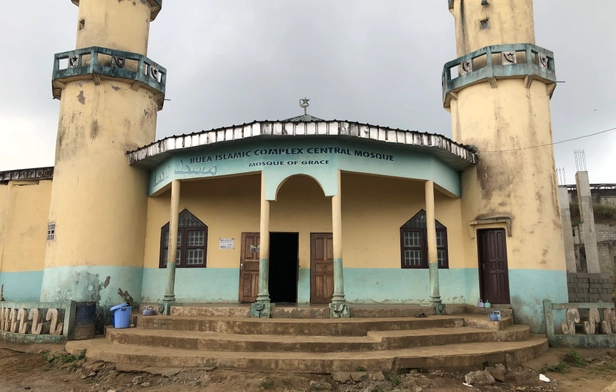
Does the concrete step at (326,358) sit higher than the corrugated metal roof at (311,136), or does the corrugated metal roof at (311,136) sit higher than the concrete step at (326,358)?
the corrugated metal roof at (311,136)

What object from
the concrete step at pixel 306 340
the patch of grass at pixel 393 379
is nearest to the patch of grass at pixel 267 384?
the concrete step at pixel 306 340

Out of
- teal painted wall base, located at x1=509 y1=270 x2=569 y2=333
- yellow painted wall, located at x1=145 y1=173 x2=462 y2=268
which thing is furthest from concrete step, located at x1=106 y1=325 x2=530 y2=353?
yellow painted wall, located at x1=145 y1=173 x2=462 y2=268

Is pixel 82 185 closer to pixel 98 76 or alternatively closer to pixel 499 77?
pixel 98 76

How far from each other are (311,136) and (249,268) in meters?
4.24

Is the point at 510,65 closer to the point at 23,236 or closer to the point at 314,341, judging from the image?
the point at 314,341

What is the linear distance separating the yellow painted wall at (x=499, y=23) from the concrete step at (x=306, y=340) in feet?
24.9

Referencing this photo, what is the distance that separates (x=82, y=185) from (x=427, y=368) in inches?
357

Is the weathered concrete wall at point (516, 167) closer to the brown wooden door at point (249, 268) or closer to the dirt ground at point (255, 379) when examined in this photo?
the dirt ground at point (255, 379)

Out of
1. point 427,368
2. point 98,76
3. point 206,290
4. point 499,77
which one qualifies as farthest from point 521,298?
point 98,76

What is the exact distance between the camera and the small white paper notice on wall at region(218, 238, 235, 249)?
12.4 m

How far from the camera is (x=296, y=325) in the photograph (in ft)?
27.7

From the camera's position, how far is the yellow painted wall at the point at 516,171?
1096 cm

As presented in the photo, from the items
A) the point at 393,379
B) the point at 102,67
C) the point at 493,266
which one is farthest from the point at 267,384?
the point at 102,67

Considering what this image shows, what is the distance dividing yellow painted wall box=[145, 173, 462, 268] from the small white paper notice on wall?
0.11 m
